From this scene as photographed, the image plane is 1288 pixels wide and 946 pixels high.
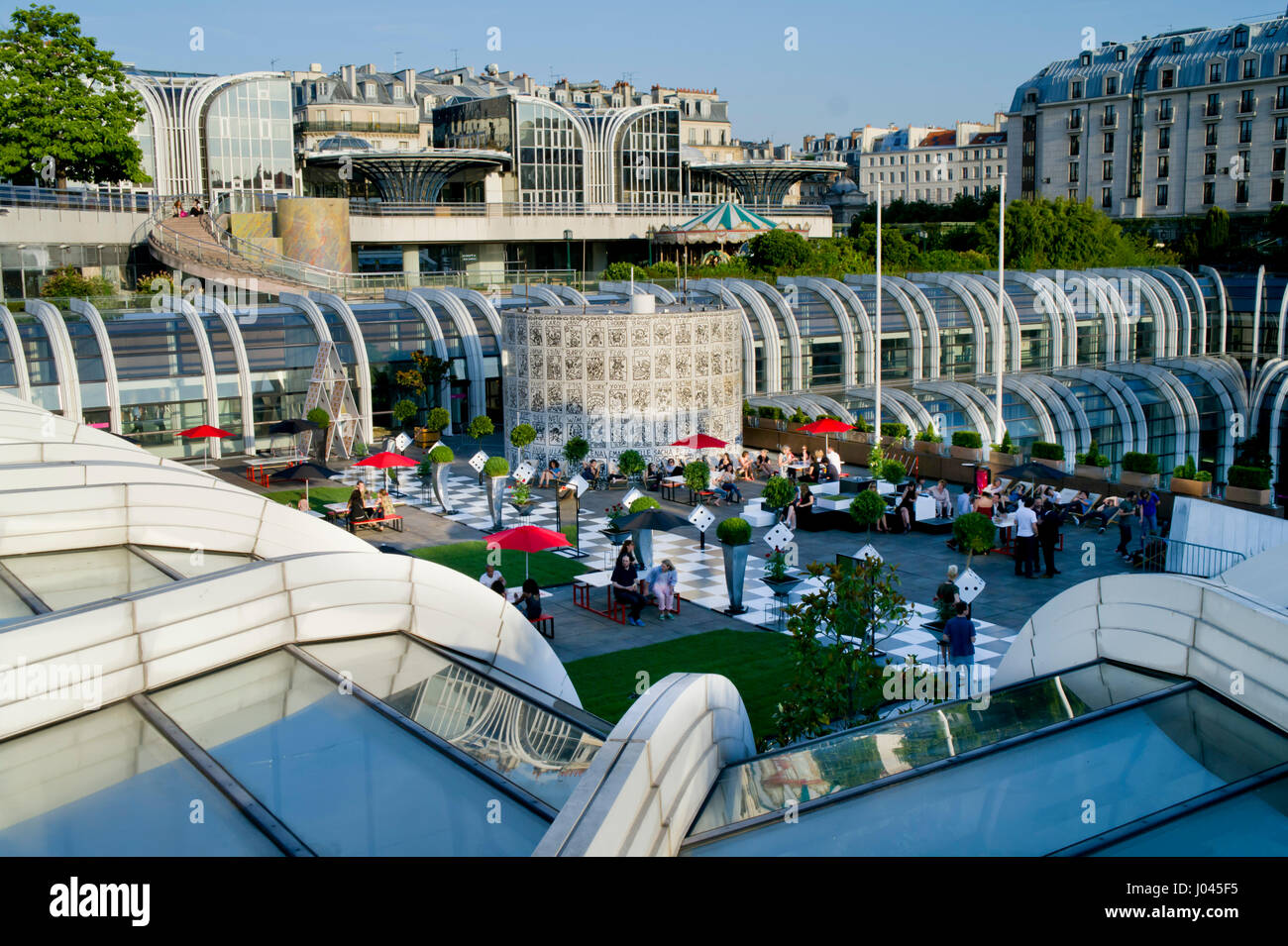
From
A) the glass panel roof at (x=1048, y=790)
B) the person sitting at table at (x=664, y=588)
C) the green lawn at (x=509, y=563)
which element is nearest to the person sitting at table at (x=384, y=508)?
the green lawn at (x=509, y=563)

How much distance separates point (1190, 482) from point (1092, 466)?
3.18 metres

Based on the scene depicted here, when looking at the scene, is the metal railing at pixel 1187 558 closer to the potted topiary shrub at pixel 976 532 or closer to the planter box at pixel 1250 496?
the potted topiary shrub at pixel 976 532

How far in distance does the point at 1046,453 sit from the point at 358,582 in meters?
24.7

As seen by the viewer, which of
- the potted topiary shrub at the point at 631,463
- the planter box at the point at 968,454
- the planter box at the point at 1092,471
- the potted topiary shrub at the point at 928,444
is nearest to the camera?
the planter box at the point at 1092,471

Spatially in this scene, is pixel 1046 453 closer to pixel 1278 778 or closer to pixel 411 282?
pixel 1278 778

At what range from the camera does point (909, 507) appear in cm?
2780

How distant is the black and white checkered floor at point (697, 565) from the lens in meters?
20.0

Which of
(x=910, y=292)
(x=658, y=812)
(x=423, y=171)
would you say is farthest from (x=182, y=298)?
(x=423, y=171)

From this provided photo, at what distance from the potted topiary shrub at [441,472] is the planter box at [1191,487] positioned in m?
17.8

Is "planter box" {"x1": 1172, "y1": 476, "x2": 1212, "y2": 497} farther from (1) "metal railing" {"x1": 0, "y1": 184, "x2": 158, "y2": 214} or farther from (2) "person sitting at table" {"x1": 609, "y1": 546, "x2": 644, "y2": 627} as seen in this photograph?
(1) "metal railing" {"x1": 0, "y1": 184, "x2": 158, "y2": 214}

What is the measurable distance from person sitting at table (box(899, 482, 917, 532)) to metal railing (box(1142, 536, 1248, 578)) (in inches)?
217

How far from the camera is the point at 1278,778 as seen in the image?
7305 mm

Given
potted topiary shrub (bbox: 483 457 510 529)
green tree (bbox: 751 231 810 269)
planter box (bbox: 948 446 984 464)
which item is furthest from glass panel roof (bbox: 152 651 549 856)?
green tree (bbox: 751 231 810 269)
